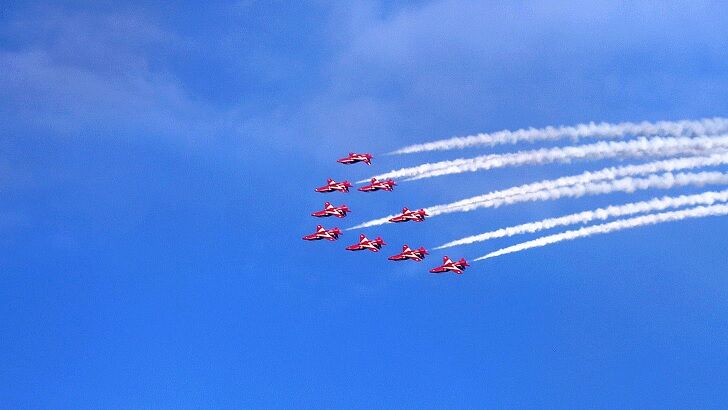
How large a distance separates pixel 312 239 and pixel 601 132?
40396mm

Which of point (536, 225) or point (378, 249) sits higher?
point (378, 249)

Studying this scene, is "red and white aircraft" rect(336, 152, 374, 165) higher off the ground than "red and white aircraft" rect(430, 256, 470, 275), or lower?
higher

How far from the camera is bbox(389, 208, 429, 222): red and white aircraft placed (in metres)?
124

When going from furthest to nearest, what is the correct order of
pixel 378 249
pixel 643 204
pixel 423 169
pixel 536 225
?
1. pixel 378 249
2. pixel 423 169
3. pixel 536 225
4. pixel 643 204

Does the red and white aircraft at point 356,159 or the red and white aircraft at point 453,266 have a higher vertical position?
the red and white aircraft at point 356,159

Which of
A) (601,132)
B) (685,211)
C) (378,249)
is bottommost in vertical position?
(685,211)

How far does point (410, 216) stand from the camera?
12444 cm

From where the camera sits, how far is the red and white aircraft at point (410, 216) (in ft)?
405

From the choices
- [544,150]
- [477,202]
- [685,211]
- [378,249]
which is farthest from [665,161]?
[378,249]

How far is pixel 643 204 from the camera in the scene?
101375 millimetres

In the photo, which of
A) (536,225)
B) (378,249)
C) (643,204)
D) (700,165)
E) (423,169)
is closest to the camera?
(700,165)

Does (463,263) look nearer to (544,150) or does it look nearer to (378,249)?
(378,249)

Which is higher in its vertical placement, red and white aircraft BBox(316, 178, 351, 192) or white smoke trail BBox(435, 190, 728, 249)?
red and white aircraft BBox(316, 178, 351, 192)

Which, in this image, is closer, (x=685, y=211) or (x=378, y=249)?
(x=685, y=211)
